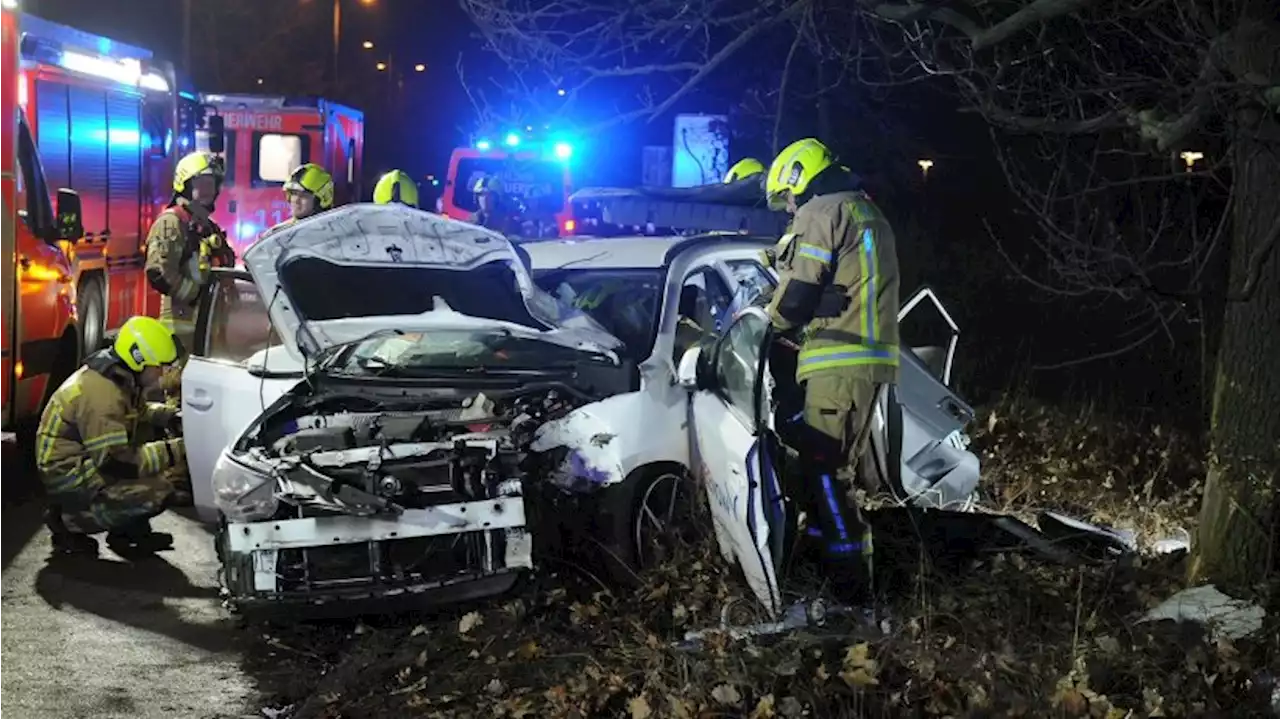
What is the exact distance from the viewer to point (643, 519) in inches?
232

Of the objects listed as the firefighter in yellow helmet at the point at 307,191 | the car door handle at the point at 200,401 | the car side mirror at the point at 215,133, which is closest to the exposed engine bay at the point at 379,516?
the car door handle at the point at 200,401

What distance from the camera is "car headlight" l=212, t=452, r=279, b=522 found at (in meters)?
5.31

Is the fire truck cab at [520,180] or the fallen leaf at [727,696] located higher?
the fire truck cab at [520,180]

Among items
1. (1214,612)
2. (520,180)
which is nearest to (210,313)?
(1214,612)

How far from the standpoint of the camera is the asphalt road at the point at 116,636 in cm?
499

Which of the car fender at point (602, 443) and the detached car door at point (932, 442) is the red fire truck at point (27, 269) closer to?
the car fender at point (602, 443)

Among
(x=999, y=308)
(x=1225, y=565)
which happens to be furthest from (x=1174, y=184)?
(x=1225, y=565)

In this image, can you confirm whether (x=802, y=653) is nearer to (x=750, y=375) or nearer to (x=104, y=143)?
(x=750, y=375)

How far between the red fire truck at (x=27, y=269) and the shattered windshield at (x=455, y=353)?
3.08 meters

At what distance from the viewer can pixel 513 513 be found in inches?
211

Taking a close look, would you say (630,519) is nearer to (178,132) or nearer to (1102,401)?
(1102,401)

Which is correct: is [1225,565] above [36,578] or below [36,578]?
above

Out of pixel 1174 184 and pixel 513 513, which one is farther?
pixel 1174 184

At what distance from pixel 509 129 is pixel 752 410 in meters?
13.1
